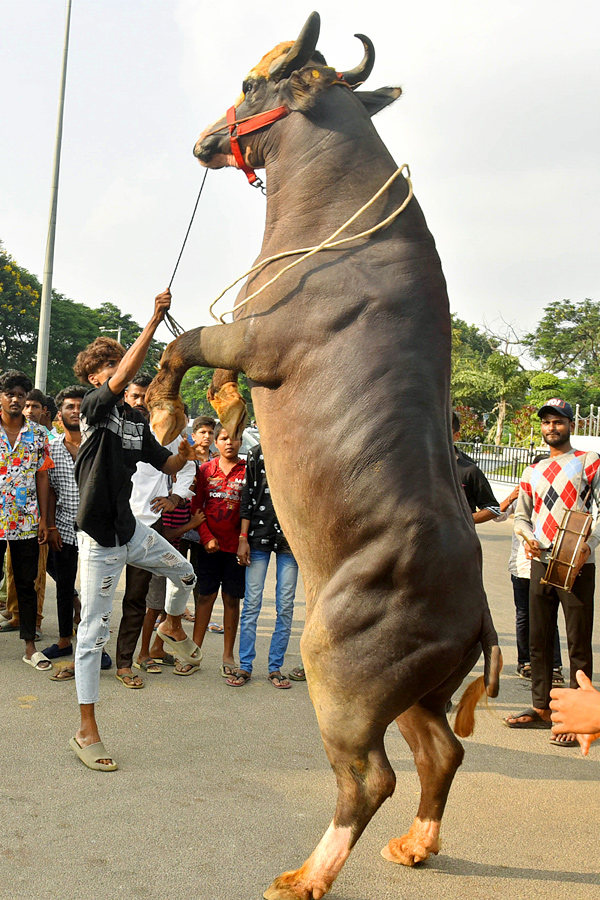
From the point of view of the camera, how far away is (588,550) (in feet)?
17.0

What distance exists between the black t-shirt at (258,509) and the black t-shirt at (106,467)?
132cm

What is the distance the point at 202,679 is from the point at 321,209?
3826 millimetres

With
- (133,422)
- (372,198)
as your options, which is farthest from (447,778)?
(133,422)

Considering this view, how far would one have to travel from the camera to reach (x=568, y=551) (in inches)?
199

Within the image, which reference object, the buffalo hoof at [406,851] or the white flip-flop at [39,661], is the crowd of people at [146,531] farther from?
the buffalo hoof at [406,851]

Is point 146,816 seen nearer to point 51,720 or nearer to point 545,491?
point 51,720

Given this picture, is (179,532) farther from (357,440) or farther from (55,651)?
(357,440)

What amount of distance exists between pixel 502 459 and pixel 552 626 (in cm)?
2019

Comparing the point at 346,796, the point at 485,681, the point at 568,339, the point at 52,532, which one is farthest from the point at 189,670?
the point at 568,339

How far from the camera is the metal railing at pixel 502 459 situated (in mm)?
23750

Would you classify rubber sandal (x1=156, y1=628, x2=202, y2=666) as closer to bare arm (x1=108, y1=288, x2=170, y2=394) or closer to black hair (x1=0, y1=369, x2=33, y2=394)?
bare arm (x1=108, y1=288, x2=170, y2=394)

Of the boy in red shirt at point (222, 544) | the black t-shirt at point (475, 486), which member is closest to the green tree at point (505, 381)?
the black t-shirt at point (475, 486)

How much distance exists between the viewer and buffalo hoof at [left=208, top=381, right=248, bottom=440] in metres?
3.45

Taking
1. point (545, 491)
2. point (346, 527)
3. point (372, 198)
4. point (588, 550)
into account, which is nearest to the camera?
point (346, 527)
